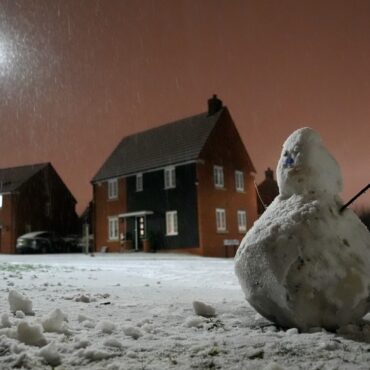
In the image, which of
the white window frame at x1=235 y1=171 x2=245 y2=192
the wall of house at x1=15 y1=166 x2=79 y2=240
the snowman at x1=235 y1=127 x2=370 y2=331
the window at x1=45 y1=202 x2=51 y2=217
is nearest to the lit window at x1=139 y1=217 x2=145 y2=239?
the white window frame at x1=235 y1=171 x2=245 y2=192

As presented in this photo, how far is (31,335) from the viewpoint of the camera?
160 inches

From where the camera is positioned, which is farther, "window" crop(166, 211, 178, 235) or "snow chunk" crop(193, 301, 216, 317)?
"window" crop(166, 211, 178, 235)

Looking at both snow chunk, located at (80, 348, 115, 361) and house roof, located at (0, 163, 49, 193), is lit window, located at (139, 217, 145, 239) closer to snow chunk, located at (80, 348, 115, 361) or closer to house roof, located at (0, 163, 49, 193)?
house roof, located at (0, 163, 49, 193)

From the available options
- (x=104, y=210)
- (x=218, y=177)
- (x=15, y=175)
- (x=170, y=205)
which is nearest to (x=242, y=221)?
(x=218, y=177)

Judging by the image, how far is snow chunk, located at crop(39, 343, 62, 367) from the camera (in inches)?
143

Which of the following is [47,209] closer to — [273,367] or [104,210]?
[104,210]

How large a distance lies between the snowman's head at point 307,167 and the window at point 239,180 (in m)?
29.4

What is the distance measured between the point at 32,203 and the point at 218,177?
20.8 metres

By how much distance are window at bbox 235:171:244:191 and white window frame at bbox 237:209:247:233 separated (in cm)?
171

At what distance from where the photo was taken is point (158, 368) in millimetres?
3445

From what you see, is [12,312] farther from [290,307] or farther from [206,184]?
[206,184]

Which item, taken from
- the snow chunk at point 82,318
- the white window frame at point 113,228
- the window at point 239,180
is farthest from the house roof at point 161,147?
the snow chunk at point 82,318

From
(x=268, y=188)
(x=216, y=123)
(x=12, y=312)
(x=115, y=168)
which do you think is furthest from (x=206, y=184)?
(x=12, y=312)

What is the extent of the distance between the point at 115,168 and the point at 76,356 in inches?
1329
